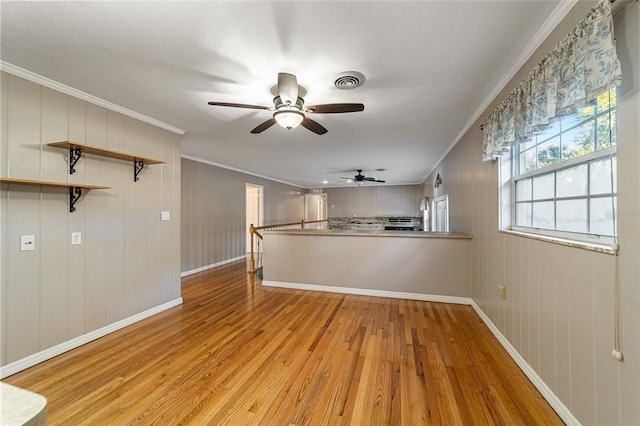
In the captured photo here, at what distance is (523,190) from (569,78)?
3.49 ft

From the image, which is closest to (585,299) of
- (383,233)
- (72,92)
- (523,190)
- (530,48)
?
(523,190)

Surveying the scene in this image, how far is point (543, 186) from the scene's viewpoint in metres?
1.82

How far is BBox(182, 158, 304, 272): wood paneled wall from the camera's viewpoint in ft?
16.0

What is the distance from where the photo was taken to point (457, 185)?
3811mm

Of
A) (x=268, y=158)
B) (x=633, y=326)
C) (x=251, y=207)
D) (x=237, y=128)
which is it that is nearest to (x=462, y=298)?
(x=633, y=326)

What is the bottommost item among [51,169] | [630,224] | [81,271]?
[81,271]

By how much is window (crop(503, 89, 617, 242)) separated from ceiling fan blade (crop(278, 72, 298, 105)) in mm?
1688

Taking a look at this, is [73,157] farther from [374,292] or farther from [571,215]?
[571,215]

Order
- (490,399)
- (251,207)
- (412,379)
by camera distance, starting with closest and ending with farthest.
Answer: (490,399)
(412,379)
(251,207)

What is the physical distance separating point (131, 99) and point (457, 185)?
4287 mm

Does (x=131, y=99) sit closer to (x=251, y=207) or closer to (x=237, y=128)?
(x=237, y=128)

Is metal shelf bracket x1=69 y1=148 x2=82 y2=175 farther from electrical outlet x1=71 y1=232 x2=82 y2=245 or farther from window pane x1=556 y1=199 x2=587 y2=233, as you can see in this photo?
window pane x1=556 y1=199 x2=587 y2=233

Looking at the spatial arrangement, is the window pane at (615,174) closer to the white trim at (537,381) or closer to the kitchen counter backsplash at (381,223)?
the white trim at (537,381)

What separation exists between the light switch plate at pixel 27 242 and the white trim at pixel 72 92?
1284 millimetres
